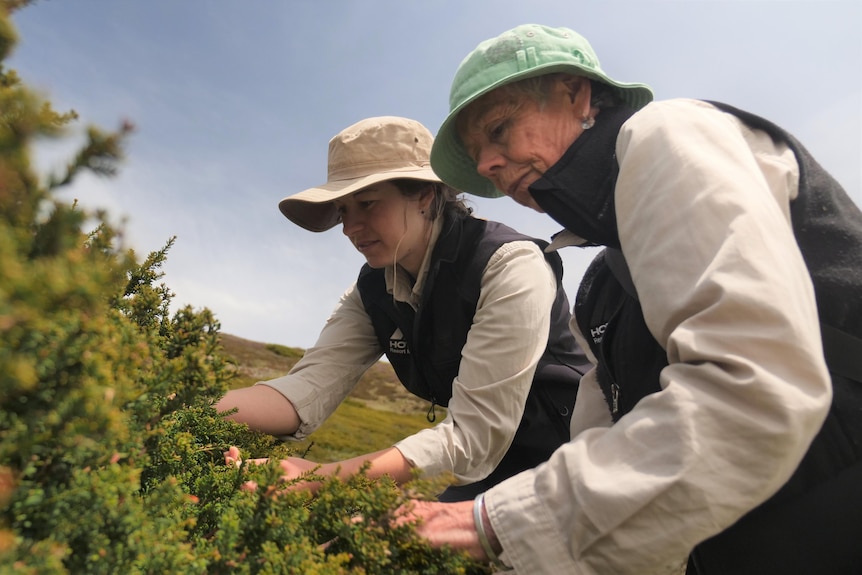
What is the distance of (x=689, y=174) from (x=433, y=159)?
85.1 inches

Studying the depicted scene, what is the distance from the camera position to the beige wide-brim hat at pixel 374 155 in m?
3.90

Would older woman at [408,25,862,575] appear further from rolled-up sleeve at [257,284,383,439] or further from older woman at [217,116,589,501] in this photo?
rolled-up sleeve at [257,284,383,439]

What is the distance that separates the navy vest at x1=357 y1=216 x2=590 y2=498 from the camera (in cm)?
377

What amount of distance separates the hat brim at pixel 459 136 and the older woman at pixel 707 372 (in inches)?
19.0

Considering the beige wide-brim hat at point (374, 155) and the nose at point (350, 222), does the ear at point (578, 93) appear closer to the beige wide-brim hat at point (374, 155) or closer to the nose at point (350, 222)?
the beige wide-brim hat at point (374, 155)

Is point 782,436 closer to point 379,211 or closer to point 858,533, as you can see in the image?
point 858,533

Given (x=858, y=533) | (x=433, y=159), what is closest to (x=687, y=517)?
(x=858, y=533)

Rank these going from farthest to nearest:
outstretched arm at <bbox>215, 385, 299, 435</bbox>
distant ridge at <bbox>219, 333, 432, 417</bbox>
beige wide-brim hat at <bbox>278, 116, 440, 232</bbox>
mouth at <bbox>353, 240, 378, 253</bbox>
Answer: distant ridge at <bbox>219, 333, 432, 417</bbox> < mouth at <bbox>353, 240, 378, 253</bbox> < beige wide-brim hat at <bbox>278, 116, 440, 232</bbox> < outstretched arm at <bbox>215, 385, 299, 435</bbox>

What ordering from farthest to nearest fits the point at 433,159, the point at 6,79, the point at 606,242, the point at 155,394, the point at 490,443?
1. the point at 433,159
2. the point at 490,443
3. the point at 606,242
4. the point at 155,394
5. the point at 6,79

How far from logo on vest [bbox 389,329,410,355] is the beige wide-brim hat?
1.17 meters

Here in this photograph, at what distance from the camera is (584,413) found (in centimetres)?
283

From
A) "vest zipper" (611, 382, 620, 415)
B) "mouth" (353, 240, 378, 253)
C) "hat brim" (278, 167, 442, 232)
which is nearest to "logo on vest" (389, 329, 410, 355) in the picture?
"mouth" (353, 240, 378, 253)

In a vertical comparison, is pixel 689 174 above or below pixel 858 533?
above

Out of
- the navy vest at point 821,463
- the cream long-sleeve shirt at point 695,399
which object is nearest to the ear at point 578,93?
the navy vest at point 821,463
